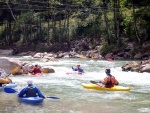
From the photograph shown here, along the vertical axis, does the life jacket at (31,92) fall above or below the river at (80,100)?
above

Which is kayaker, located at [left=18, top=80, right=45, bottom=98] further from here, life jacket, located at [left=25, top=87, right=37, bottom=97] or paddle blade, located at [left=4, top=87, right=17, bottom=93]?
paddle blade, located at [left=4, top=87, right=17, bottom=93]

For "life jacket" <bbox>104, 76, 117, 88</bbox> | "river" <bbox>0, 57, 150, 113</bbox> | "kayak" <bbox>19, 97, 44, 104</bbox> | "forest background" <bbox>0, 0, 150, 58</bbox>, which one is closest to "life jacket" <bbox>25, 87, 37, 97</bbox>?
"kayak" <bbox>19, 97, 44, 104</bbox>

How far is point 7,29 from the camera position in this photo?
175 ft

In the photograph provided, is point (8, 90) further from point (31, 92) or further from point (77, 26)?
point (77, 26)

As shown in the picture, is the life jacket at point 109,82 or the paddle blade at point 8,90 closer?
the paddle blade at point 8,90

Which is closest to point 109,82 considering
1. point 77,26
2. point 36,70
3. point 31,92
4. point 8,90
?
point 31,92

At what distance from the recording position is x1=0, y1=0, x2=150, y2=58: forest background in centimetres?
3588

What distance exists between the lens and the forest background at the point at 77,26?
118 feet

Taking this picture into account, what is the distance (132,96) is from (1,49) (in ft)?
127

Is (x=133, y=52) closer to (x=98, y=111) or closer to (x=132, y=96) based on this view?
(x=132, y=96)

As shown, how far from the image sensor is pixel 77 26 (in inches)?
1852

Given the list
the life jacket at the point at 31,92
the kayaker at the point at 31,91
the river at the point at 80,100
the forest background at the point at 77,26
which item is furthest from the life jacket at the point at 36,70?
the forest background at the point at 77,26

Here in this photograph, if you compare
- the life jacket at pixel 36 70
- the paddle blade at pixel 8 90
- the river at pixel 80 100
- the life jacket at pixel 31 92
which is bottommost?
the life jacket at pixel 36 70

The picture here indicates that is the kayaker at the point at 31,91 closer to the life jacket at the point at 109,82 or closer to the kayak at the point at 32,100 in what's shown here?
the kayak at the point at 32,100
